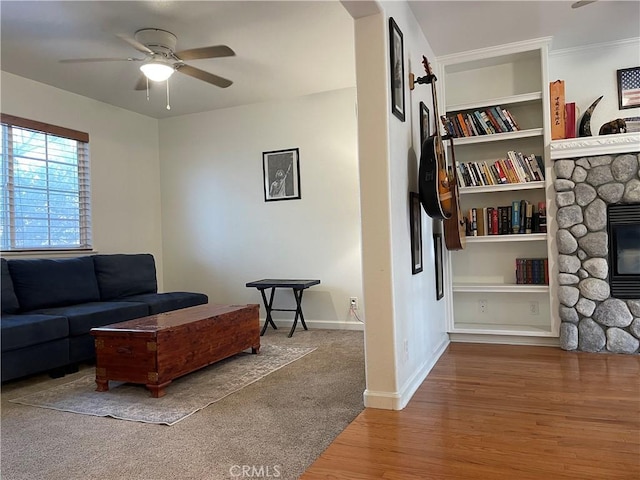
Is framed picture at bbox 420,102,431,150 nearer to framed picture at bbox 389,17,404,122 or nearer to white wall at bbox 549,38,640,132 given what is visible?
framed picture at bbox 389,17,404,122

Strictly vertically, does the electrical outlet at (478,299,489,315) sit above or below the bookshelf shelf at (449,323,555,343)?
above

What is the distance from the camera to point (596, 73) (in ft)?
12.8

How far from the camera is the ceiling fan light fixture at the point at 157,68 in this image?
137 inches

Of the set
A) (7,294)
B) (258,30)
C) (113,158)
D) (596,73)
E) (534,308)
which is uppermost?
(258,30)

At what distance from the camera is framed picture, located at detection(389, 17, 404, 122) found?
2600 millimetres

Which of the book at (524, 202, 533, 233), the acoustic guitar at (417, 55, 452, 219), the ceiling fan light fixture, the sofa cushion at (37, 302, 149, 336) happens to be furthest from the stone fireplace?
the sofa cushion at (37, 302, 149, 336)

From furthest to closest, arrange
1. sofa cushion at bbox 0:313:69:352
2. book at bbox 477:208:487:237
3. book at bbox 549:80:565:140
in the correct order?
book at bbox 477:208:487:237 → book at bbox 549:80:565:140 → sofa cushion at bbox 0:313:69:352

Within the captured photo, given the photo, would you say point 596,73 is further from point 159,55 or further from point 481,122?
point 159,55

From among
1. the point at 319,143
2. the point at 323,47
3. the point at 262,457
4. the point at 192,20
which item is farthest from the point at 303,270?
the point at 262,457

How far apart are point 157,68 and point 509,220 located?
10.2ft

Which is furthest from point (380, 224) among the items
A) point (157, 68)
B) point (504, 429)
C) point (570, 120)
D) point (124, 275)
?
point (124, 275)

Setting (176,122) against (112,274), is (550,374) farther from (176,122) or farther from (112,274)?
(176,122)

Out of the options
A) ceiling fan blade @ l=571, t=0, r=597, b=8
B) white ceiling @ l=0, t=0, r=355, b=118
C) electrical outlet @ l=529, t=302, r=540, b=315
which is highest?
white ceiling @ l=0, t=0, r=355, b=118

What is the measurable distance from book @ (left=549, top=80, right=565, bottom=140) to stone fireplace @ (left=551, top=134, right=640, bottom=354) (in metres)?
0.22
